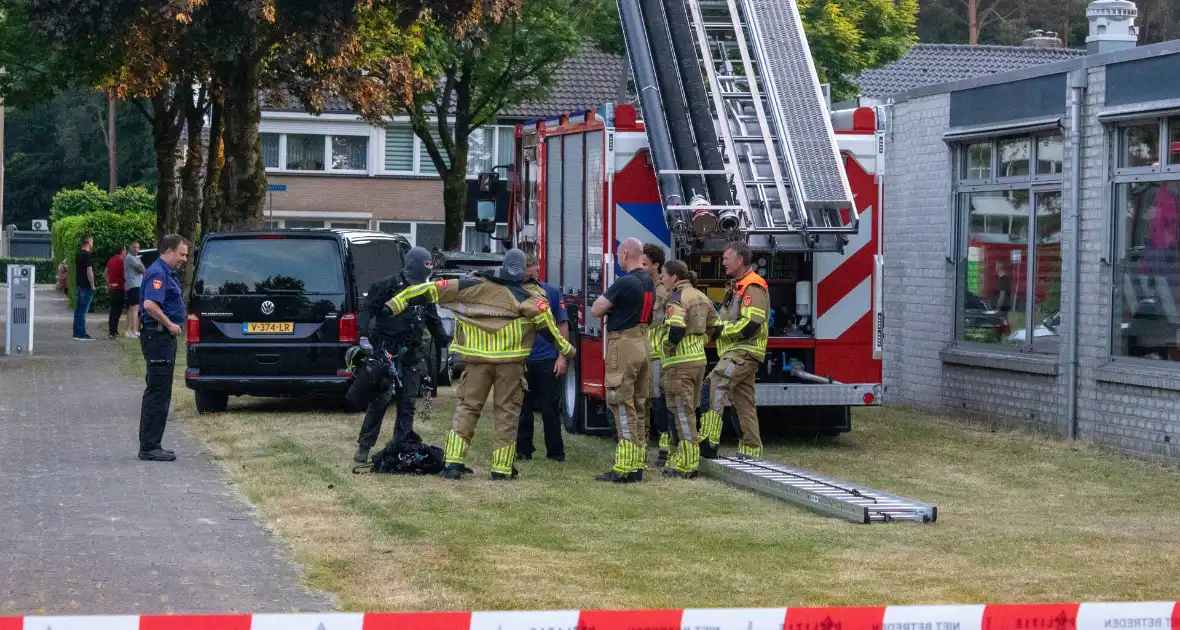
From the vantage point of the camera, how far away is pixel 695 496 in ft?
37.6

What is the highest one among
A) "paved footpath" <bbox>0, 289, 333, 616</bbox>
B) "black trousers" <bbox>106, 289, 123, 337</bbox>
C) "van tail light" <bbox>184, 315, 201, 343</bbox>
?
"van tail light" <bbox>184, 315, 201, 343</bbox>

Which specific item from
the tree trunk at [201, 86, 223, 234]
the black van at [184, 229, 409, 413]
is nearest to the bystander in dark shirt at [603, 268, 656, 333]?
the black van at [184, 229, 409, 413]

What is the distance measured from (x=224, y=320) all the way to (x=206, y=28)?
27.0 feet

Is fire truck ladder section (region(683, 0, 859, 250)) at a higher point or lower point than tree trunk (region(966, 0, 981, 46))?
lower

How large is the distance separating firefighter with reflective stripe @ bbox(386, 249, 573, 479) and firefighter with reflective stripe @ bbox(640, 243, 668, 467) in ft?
2.82

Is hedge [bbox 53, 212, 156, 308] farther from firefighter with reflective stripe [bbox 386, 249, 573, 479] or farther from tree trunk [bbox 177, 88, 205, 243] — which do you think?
firefighter with reflective stripe [bbox 386, 249, 573, 479]

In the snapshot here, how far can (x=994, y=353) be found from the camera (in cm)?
1655

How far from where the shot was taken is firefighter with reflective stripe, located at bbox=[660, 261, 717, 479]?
12445mm

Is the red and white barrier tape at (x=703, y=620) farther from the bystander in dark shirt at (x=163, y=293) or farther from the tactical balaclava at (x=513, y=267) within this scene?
the bystander in dark shirt at (x=163, y=293)

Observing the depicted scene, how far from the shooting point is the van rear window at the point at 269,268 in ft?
54.0

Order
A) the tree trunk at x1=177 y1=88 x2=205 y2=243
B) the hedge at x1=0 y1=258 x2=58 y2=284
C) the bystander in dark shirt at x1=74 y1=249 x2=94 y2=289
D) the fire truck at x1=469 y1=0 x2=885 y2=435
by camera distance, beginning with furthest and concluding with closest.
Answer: the hedge at x1=0 y1=258 x2=58 y2=284, the tree trunk at x1=177 y1=88 x2=205 y2=243, the bystander in dark shirt at x1=74 y1=249 x2=94 y2=289, the fire truck at x1=469 y1=0 x2=885 y2=435

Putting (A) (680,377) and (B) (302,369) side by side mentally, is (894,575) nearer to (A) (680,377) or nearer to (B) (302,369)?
(A) (680,377)

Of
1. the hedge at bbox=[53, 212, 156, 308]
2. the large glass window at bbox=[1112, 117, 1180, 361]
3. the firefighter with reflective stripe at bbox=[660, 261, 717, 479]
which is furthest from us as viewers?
the hedge at bbox=[53, 212, 156, 308]

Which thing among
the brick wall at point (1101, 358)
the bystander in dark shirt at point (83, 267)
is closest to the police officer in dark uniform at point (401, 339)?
the brick wall at point (1101, 358)
